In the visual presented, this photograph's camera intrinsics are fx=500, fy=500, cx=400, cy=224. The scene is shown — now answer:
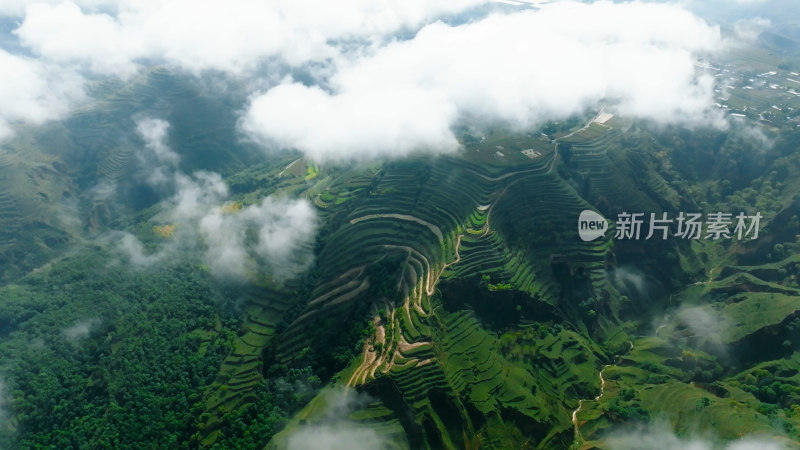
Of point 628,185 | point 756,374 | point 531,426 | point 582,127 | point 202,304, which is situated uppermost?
point 582,127

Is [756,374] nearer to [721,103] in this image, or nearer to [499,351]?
[499,351]

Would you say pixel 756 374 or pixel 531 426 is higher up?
pixel 531 426

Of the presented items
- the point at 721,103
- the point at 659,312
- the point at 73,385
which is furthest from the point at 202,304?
the point at 721,103

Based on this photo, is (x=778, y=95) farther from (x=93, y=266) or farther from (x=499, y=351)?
(x=93, y=266)

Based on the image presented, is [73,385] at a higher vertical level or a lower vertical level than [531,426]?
higher

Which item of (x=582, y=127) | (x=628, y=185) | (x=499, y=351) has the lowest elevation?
(x=499, y=351)

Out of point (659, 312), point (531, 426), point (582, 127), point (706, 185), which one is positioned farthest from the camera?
point (582, 127)

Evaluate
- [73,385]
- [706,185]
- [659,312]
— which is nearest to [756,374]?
[659,312]

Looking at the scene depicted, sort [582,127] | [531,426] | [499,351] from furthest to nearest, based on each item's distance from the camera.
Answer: [582,127] < [499,351] < [531,426]

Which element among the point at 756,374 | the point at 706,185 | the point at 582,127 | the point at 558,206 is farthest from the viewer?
the point at 582,127

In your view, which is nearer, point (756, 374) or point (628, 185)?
point (756, 374)
